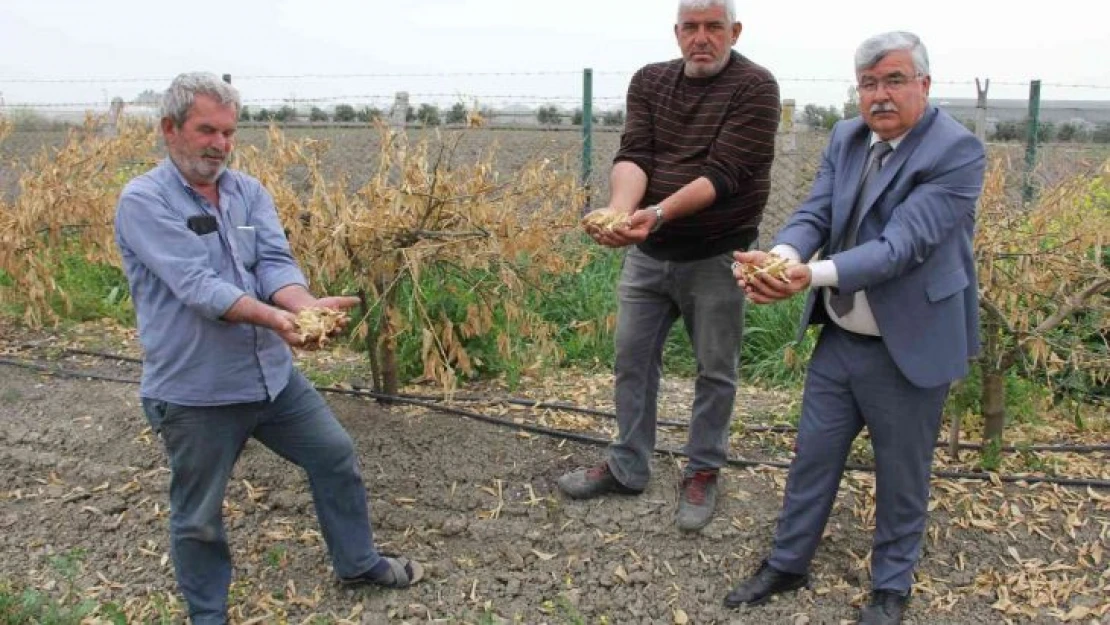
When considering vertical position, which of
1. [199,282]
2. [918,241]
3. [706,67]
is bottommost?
[199,282]

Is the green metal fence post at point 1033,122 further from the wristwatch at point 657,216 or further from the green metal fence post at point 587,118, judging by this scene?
the wristwatch at point 657,216

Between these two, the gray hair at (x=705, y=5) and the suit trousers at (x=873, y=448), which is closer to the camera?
the suit trousers at (x=873, y=448)

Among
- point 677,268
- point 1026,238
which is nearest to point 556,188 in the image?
point 677,268

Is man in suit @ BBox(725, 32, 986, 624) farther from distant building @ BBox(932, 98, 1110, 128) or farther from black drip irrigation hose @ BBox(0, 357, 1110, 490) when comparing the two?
distant building @ BBox(932, 98, 1110, 128)

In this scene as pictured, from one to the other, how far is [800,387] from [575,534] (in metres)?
2.00

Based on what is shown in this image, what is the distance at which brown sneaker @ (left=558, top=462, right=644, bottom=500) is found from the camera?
12.3 feet

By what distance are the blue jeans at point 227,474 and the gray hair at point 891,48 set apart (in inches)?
75.3

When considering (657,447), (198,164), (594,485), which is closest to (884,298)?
(594,485)

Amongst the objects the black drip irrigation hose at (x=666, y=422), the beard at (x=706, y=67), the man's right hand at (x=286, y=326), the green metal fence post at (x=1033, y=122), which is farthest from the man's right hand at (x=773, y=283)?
the green metal fence post at (x=1033, y=122)

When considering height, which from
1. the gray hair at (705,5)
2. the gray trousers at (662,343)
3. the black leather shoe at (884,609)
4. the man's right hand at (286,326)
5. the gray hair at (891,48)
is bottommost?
the black leather shoe at (884,609)

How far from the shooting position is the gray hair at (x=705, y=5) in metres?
3.19

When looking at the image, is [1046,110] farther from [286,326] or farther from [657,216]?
[286,326]

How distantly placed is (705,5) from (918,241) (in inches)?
41.7

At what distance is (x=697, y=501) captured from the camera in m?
3.59
